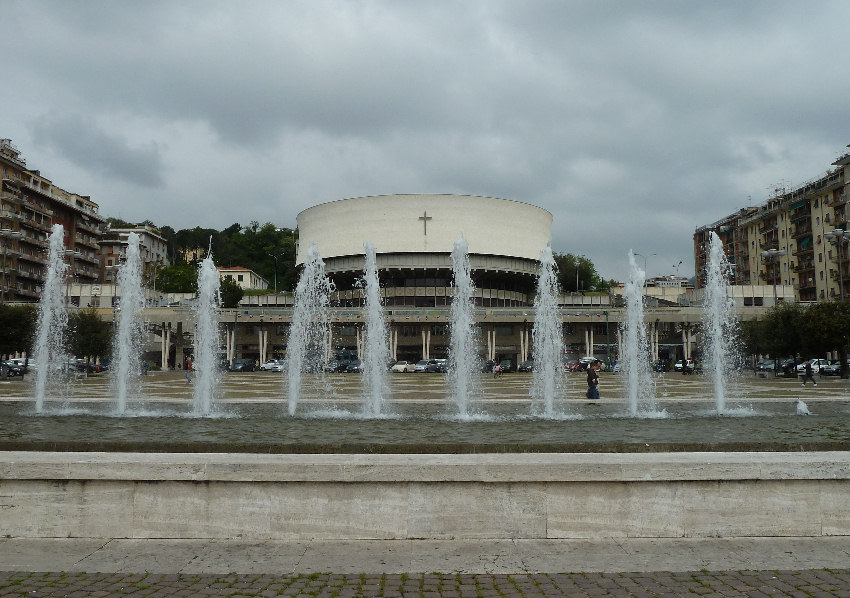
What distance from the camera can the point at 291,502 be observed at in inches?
238

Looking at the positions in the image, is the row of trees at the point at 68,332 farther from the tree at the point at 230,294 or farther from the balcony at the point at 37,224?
the tree at the point at 230,294

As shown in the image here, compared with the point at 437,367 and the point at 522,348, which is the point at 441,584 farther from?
the point at 522,348

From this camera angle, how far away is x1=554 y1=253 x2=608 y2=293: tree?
111 m

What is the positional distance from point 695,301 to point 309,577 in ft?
253

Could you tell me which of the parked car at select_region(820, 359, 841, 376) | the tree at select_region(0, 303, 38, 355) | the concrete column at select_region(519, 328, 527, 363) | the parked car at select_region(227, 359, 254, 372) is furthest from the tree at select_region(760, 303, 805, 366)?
the tree at select_region(0, 303, 38, 355)

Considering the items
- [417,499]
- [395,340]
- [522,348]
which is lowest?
[417,499]

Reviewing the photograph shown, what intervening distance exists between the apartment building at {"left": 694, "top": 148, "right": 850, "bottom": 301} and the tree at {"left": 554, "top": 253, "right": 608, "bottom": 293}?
22.7 meters

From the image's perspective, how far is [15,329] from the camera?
42156mm

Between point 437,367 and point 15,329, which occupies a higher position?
point 15,329

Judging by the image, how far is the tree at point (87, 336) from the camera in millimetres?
45125

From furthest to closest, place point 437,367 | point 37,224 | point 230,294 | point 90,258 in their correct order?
point 90,258 < point 230,294 < point 37,224 < point 437,367

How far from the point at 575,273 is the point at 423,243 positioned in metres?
37.8

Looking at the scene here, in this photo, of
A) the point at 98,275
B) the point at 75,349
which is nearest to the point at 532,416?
the point at 75,349

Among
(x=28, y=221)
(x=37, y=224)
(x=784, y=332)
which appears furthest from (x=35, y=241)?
(x=784, y=332)
